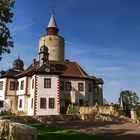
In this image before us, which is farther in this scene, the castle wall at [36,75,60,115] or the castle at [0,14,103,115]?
the castle at [0,14,103,115]

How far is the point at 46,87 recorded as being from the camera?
1668 inches

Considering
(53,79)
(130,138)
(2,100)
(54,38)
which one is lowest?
(130,138)

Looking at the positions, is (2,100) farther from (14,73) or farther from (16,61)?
(16,61)

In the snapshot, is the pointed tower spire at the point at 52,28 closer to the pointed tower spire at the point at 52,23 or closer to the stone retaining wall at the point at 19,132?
the pointed tower spire at the point at 52,23

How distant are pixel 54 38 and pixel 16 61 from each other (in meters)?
9.57

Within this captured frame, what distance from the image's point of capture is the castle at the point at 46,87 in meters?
42.0

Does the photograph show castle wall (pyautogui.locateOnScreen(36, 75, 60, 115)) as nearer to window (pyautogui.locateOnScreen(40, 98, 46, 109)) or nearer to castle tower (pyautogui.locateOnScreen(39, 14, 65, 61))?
window (pyautogui.locateOnScreen(40, 98, 46, 109))

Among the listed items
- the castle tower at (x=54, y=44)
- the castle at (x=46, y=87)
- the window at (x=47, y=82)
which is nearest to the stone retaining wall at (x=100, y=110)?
the castle at (x=46, y=87)

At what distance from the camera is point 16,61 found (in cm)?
5219

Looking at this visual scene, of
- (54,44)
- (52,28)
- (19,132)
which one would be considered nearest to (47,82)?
(54,44)

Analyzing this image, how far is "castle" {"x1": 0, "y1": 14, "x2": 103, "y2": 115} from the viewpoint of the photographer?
138ft

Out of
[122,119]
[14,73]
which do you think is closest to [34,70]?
[14,73]

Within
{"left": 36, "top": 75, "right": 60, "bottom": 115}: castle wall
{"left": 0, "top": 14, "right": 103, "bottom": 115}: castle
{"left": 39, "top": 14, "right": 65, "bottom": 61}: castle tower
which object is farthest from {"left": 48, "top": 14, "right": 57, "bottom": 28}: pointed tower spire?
{"left": 36, "top": 75, "right": 60, "bottom": 115}: castle wall

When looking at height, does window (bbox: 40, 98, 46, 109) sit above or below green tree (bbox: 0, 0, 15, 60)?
below
